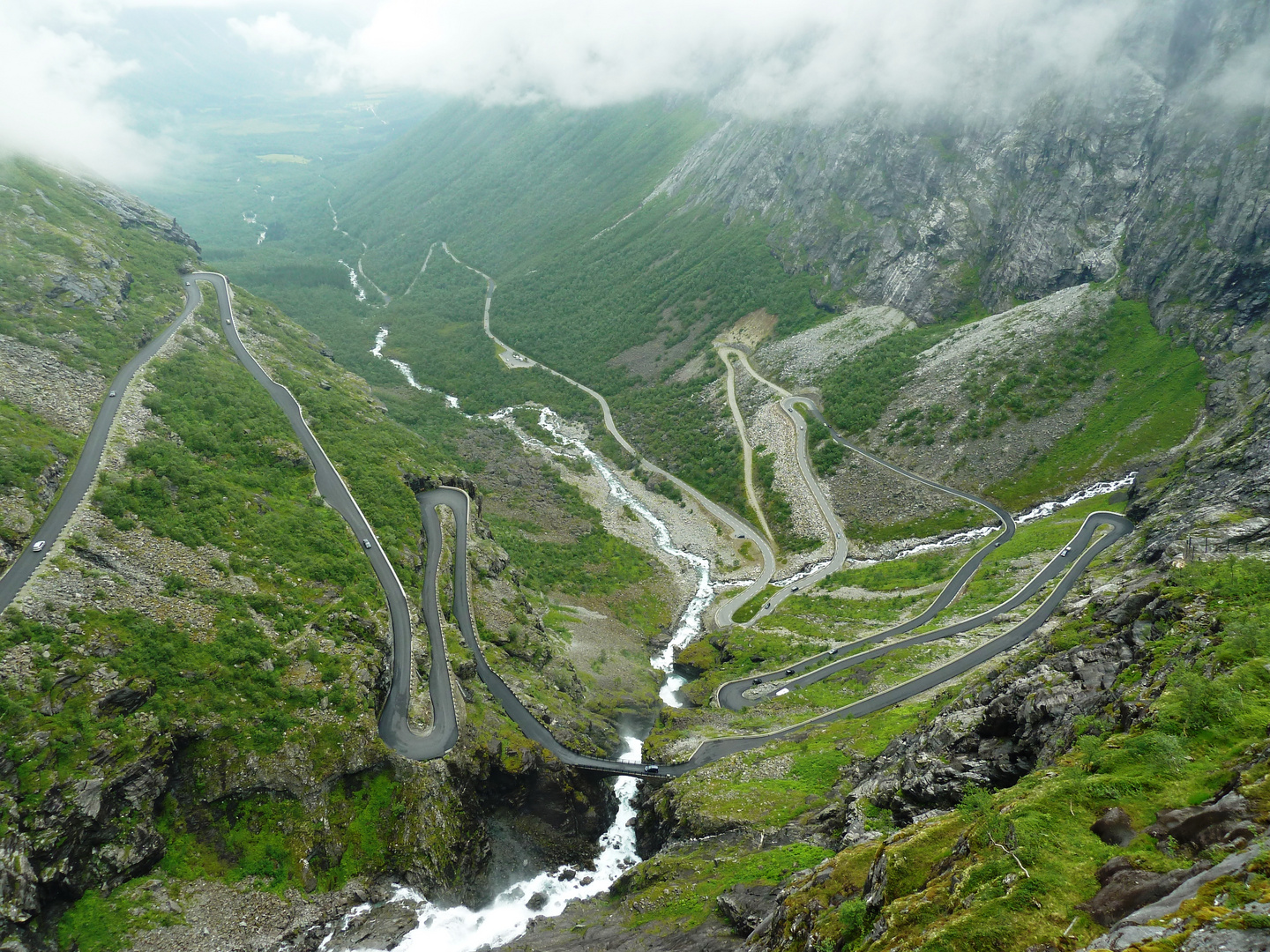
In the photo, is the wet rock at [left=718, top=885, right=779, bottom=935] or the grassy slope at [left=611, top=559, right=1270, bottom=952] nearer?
the grassy slope at [left=611, top=559, right=1270, bottom=952]

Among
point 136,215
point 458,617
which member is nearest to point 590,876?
point 458,617

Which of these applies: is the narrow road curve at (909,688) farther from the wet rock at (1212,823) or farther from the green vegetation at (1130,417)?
the wet rock at (1212,823)

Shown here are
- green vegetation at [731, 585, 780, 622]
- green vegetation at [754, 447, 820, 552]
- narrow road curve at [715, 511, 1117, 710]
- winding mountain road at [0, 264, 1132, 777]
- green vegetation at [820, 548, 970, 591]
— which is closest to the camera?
winding mountain road at [0, 264, 1132, 777]

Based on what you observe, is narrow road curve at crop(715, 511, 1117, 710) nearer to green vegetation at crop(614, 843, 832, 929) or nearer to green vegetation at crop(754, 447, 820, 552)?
green vegetation at crop(614, 843, 832, 929)

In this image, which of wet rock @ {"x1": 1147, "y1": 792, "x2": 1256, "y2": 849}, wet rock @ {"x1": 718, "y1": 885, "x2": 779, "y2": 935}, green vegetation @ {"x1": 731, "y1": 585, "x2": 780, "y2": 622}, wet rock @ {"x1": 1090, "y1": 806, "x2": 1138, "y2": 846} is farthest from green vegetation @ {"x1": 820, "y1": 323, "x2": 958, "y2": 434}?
wet rock @ {"x1": 1147, "y1": 792, "x2": 1256, "y2": 849}

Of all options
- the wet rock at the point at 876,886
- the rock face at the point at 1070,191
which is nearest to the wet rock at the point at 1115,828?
the wet rock at the point at 876,886

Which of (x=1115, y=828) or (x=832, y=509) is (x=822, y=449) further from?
(x=1115, y=828)
